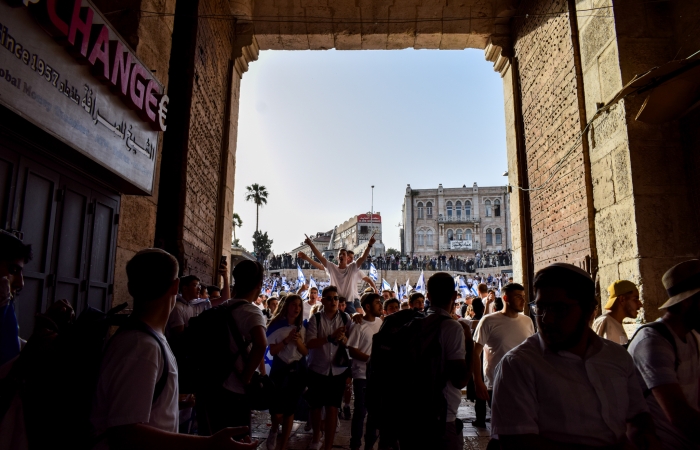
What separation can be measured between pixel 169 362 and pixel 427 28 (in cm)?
1000

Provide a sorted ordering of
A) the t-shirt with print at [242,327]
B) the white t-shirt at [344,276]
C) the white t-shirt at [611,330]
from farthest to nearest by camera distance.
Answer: the white t-shirt at [344,276] → the white t-shirt at [611,330] → the t-shirt with print at [242,327]

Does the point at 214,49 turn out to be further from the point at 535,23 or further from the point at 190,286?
the point at 535,23

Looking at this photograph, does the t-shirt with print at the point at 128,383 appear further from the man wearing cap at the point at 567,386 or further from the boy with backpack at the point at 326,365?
the boy with backpack at the point at 326,365

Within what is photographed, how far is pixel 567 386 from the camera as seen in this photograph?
1809mm

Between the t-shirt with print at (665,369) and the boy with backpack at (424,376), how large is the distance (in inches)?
41.3

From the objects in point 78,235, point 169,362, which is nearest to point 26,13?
point 78,235

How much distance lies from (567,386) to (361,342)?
3.64 m

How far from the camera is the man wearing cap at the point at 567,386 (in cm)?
178

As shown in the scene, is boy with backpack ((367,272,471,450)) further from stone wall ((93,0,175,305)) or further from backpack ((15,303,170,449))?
stone wall ((93,0,175,305))

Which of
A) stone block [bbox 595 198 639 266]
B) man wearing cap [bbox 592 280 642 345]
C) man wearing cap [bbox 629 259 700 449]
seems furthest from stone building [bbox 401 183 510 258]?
man wearing cap [bbox 629 259 700 449]

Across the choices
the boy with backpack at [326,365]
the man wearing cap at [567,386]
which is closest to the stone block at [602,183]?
the boy with backpack at [326,365]

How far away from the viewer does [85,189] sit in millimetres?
4949

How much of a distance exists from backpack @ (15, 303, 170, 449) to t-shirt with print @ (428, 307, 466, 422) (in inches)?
85.3

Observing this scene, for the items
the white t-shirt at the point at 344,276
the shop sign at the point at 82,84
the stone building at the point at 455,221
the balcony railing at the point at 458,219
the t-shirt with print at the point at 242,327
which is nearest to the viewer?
the t-shirt with print at the point at 242,327
